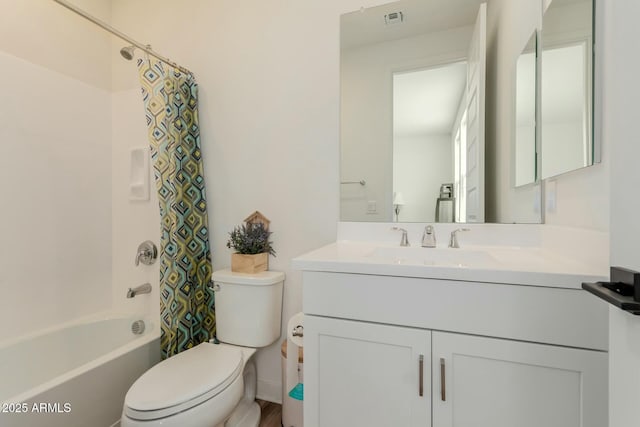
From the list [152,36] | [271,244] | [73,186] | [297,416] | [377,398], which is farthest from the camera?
[152,36]

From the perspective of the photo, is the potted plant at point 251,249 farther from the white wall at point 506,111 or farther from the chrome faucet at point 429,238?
the white wall at point 506,111

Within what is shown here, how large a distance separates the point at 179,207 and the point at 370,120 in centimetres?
114

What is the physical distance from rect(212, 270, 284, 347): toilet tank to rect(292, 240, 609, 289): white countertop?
0.46 metres

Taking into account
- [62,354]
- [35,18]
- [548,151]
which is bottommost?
[62,354]

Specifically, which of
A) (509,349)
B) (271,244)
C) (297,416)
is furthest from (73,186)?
(509,349)

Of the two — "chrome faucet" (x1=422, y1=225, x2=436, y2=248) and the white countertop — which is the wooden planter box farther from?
"chrome faucet" (x1=422, y1=225, x2=436, y2=248)

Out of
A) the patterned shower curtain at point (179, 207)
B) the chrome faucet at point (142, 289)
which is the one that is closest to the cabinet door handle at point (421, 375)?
the patterned shower curtain at point (179, 207)

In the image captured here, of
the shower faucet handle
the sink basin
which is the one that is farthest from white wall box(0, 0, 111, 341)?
the sink basin

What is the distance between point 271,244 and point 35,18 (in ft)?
6.23

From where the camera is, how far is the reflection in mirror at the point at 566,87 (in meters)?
0.81

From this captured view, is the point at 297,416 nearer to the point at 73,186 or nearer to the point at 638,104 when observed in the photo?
the point at 638,104

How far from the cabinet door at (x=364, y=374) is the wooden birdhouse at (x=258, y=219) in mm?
775

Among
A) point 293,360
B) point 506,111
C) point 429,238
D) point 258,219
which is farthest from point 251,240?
point 506,111

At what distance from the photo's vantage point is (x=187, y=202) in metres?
1.69
